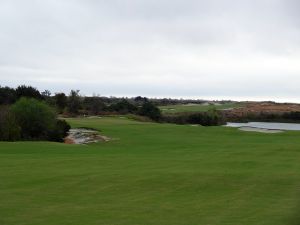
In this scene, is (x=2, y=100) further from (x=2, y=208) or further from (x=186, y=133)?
(x=2, y=208)

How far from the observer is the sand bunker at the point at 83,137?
5662 cm

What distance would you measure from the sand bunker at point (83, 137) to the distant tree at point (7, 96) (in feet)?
99.3

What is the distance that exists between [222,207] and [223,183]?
4.56 metres

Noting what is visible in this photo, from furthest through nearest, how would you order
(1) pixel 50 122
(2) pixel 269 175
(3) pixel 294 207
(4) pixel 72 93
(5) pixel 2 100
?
1. (4) pixel 72 93
2. (5) pixel 2 100
3. (1) pixel 50 122
4. (2) pixel 269 175
5. (3) pixel 294 207

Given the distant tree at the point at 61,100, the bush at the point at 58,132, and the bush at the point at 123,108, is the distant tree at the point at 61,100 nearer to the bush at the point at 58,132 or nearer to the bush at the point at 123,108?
the bush at the point at 123,108

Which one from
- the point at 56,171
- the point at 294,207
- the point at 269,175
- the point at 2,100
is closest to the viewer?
the point at 294,207

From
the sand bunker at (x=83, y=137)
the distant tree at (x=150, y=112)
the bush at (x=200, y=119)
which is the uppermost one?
the distant tree at (x=150, y=112)

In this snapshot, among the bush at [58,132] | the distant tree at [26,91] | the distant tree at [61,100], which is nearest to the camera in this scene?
the bush at [58,132]

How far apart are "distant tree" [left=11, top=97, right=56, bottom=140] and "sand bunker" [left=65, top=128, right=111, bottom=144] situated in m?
2.89

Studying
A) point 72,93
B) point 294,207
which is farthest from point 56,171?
point 72,93

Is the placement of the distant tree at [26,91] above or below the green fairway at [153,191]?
above

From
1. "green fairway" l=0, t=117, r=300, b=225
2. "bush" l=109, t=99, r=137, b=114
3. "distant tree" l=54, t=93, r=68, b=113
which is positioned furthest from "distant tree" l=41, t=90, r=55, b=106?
"green fairway" l=0, t=117, r=300, b=225

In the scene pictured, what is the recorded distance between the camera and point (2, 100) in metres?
94.8

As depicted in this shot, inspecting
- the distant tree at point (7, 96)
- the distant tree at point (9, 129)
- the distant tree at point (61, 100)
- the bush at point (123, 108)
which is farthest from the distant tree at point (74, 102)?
the distant tree at point (9, 129)
